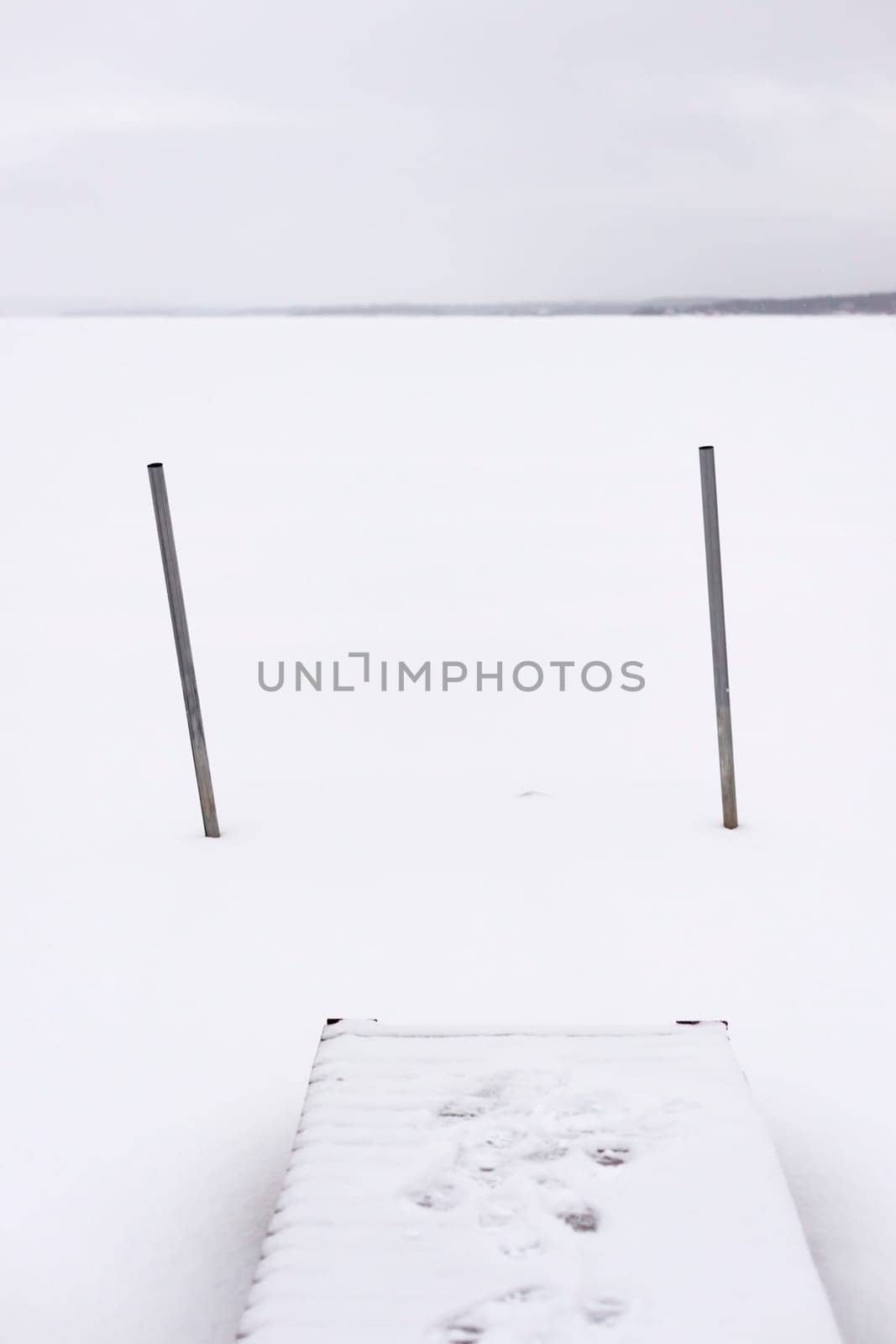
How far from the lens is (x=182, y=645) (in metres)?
1.74

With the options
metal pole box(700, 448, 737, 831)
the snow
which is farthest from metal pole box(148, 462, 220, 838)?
metal pole box(700, 448, 737, 831)

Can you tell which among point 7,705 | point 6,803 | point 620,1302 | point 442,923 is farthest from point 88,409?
point 620,1302

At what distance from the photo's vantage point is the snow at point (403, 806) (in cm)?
114

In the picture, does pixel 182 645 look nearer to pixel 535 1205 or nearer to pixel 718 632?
pixel 718 632

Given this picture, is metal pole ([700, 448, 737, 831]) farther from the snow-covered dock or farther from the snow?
the snow-covered dock

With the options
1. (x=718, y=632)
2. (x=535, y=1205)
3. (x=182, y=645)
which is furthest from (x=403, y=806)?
(x=535, y=1205)

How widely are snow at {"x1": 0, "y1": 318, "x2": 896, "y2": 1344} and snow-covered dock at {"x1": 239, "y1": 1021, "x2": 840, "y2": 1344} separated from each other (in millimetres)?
157

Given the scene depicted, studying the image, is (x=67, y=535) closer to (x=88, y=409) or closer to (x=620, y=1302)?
(x=88, y=409)

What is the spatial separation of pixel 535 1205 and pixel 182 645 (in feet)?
3.47

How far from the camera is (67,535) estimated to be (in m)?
3.69

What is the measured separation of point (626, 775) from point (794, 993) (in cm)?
A: 69

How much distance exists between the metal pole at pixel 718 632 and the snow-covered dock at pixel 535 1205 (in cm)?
71

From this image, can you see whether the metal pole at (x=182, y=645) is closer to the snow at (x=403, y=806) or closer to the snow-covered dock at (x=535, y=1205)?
the snow at (x=403, y=806)

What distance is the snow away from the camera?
114cm
